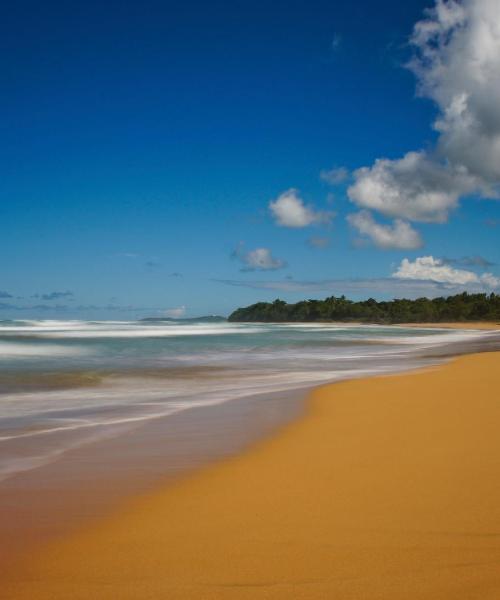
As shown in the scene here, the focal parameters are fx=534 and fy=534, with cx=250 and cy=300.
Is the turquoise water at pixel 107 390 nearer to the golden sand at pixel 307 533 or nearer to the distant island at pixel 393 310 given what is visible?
the golden sand at pixel 307 533

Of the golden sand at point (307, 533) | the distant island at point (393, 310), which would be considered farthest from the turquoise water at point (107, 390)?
the distant island at point (393, 310)

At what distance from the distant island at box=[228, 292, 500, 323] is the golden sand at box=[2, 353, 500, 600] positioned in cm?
8362

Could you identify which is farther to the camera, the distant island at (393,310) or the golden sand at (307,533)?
the distant island at (393,310)

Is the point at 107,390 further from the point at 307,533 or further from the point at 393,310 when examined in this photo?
the point at 393,310

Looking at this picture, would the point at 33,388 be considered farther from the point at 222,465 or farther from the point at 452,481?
the point at 452,481

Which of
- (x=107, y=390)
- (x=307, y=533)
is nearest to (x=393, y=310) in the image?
(x=107, y=390)

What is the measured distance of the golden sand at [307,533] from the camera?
2645 mm

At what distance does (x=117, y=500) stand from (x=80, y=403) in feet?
18.7

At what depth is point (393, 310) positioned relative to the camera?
98.5 metres

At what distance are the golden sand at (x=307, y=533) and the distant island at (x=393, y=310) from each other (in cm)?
8362

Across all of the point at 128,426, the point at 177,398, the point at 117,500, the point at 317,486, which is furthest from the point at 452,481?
the point at 177,398

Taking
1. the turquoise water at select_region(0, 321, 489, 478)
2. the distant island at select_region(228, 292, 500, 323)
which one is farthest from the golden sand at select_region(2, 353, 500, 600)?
the distant island at select_region(228, 292, 500, 323)

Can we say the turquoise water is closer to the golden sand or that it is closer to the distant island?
the golden sand

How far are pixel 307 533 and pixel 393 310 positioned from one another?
98792mm
